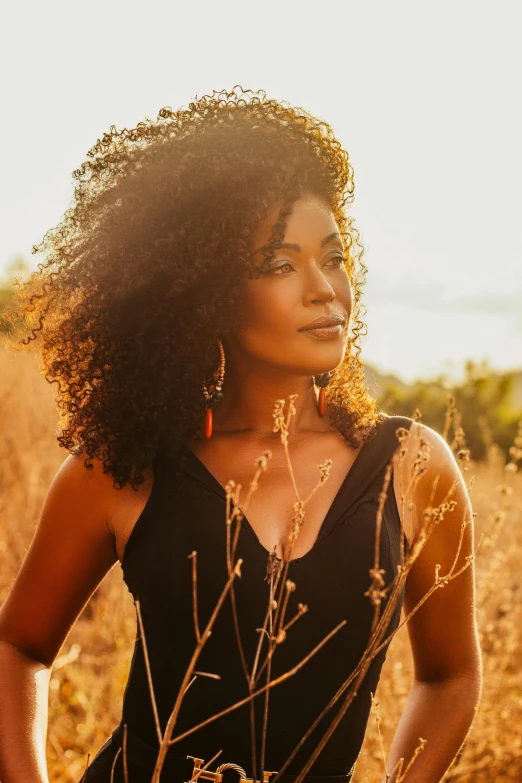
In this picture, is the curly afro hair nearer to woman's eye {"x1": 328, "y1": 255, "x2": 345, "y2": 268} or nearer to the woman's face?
the woman's face

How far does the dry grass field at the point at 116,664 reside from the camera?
12.6ft

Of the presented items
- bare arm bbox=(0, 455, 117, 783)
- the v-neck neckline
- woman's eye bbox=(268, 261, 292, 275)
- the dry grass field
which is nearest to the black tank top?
the v-neck neckline

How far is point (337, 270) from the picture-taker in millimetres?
2020

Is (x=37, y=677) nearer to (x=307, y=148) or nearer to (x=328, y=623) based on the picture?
(x=328, y=623)

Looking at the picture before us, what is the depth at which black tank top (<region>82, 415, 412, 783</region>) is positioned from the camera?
5.93ft

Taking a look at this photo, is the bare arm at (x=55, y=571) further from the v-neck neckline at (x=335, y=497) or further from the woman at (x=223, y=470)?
the v-neck neckline at (x=335, y=497)

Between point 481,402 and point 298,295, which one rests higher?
point 298,295

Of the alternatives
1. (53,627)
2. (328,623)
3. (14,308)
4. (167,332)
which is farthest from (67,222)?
(328,623)

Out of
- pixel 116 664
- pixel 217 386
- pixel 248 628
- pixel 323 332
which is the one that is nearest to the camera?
pixel 248 628

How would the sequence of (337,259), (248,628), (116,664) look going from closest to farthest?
(248,628) → (337,259) → (116,664)

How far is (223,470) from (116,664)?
289cm

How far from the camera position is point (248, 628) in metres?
1.82

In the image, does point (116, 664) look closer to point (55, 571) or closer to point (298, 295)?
point (55, 571)

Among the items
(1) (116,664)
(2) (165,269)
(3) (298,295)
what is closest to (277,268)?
(3) (298,295)
